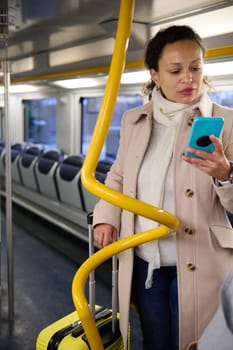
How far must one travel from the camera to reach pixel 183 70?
1542 millimetres

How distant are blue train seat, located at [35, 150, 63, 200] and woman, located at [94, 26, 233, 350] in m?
3.96

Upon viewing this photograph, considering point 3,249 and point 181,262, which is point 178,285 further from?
point 3,249

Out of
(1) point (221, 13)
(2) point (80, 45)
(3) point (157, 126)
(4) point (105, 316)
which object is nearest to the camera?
(3) point (157, 126)

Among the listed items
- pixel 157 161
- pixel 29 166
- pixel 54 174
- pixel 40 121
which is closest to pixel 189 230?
pixel 157 161

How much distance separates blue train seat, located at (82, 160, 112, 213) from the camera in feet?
14.2

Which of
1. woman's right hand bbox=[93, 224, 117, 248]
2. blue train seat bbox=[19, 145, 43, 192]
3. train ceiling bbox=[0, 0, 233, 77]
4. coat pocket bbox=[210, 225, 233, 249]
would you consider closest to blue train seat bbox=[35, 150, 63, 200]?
blue train seat bbox=[19, 145, 43, 192]

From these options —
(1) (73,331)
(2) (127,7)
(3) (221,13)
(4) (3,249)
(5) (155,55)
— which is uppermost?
(3) (221,13)

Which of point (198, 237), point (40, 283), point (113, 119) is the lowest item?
point (40, 283)

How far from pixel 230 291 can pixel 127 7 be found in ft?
3.45

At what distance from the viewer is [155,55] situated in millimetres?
1656

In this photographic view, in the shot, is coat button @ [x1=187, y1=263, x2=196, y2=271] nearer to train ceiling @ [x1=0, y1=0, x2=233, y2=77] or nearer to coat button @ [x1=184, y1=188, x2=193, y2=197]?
coat button @ [x1=184, y1=188, x2=193, y2=197]

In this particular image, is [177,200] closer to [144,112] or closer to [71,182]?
[144,112]

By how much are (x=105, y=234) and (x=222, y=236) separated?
0.54 meters

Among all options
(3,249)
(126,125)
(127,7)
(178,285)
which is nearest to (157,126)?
(126,125)
